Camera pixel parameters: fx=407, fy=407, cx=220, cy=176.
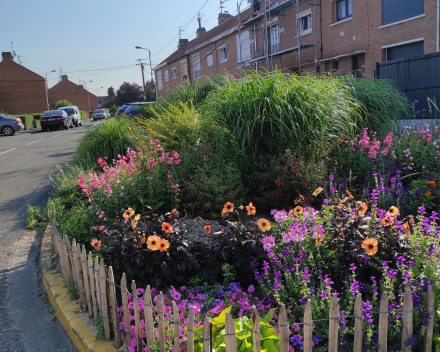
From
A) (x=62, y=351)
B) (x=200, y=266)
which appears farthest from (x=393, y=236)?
(x=62, y=351)

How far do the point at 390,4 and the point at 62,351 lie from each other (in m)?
17.0

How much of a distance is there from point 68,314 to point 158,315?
1364mm

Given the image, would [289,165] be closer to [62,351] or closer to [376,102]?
[62,351]

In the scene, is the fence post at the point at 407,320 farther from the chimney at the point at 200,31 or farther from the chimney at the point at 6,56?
the chimney at the point at 6,56

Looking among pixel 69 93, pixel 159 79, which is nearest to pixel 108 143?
pixel 159 79

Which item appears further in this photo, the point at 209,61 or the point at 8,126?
the point at 209,61

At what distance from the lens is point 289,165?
4871 millimetres

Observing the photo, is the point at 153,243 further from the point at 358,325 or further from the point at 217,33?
the point at 217,33

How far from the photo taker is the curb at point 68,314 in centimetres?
296

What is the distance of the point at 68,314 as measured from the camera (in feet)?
11.0

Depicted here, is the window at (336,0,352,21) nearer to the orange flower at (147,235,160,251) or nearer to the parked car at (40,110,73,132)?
the orange flower at (147,235,160,251)

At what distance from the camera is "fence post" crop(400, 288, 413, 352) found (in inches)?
80.7

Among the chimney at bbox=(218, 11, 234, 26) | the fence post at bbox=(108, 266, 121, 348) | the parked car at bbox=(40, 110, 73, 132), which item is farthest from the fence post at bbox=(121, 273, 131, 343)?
the chimney at bbox=(218, 11, 234, 26)

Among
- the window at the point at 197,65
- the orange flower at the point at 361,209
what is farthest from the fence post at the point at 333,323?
the window at the point at 197,65
